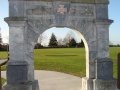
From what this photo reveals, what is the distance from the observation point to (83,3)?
→ 942 centimetres

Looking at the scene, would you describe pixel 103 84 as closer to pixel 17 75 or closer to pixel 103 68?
pixel 103 68

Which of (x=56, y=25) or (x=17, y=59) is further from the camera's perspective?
(x=56, y=25)

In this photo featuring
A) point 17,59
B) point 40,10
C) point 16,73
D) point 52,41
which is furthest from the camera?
point 52,41

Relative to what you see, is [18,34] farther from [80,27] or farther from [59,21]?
[80,27]

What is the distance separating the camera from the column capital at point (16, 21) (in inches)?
345

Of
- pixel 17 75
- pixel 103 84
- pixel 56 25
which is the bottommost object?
pixel 103 84

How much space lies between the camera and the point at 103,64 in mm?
9492

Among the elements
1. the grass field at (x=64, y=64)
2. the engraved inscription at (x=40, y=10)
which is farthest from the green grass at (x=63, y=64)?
the engraved inscription at (x=40, y=10)

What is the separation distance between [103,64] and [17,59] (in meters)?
3.50

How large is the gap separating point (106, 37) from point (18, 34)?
3613 mm

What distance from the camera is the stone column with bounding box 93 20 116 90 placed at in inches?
371

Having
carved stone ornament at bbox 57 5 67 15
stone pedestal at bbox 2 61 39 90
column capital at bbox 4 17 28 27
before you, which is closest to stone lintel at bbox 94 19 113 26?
carved stone ornament at bbox 57 5 67 15

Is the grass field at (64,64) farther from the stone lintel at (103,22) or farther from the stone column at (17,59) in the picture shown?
the stone column at (17,59)

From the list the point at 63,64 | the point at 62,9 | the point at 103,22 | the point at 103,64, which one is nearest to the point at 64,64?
the point at 63,64
